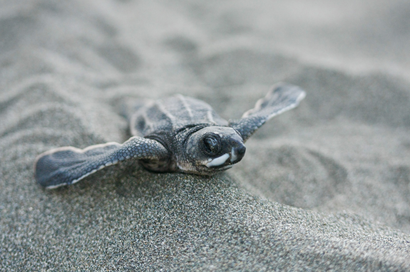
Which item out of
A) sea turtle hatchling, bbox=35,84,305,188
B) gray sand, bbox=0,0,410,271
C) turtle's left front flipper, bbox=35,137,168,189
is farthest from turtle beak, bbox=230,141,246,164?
turtle's left front flipper, bbox=35,137,168,189

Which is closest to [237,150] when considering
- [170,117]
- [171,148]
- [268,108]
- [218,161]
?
[218,161]

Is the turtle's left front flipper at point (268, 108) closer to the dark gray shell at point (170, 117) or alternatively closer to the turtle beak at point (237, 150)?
the dark gray shell at point (170, 117)

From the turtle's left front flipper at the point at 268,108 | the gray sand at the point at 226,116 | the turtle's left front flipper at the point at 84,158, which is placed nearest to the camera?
the gray sand at the point at 226,116

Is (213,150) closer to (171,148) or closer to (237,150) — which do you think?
(237,150)

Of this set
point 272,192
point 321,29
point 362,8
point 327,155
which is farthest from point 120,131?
point 362,8

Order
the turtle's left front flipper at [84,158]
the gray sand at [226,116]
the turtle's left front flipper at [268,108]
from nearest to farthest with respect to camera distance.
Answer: the gray sand at [226,116] < the turtle's left front flipper at [84,158] < the turtle's left front flipper at [268,108]

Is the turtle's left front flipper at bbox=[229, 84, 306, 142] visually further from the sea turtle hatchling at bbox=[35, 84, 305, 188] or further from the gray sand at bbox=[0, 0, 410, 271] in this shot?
the gray sand at bbox=[0, 0, 410, 271]

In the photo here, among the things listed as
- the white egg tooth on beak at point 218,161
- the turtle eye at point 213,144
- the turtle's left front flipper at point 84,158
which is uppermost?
the turtle eye at point 213,144

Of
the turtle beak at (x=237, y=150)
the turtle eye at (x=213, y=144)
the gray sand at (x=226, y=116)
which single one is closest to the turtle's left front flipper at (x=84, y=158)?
the gray sand at (x=226, y=116)
